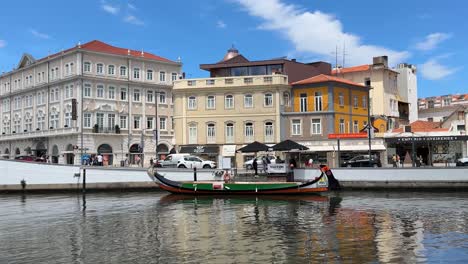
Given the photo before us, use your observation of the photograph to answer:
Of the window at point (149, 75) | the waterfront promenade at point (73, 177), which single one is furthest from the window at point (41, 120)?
the waterfront promenade at point (73, 177)

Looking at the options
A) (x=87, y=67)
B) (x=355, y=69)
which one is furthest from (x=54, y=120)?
(x=355, y=69)

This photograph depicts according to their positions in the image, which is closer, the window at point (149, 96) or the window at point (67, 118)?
the window at point (67, 118)

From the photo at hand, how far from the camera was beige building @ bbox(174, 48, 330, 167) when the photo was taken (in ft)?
168

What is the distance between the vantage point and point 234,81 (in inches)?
2036

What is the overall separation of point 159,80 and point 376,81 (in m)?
29.4

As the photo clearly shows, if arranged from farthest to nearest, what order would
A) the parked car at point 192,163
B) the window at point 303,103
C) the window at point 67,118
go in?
the window at point 67,118 < the window at point 303,103 < the parked car at point 192,163

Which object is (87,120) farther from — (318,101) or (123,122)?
(318,101)

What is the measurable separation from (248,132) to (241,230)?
32527mm

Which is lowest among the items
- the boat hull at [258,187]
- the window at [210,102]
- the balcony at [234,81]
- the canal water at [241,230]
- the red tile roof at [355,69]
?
the canal water at [241,230]

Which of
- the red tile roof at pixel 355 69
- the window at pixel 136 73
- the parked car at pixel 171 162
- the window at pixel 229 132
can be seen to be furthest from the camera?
the window at pixel 136 73

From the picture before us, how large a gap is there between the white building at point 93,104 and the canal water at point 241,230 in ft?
104

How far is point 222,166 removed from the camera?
39.9m

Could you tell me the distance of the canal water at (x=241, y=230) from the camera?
14.2 m

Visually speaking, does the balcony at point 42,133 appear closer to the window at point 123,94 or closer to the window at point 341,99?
the window at point 123,94
